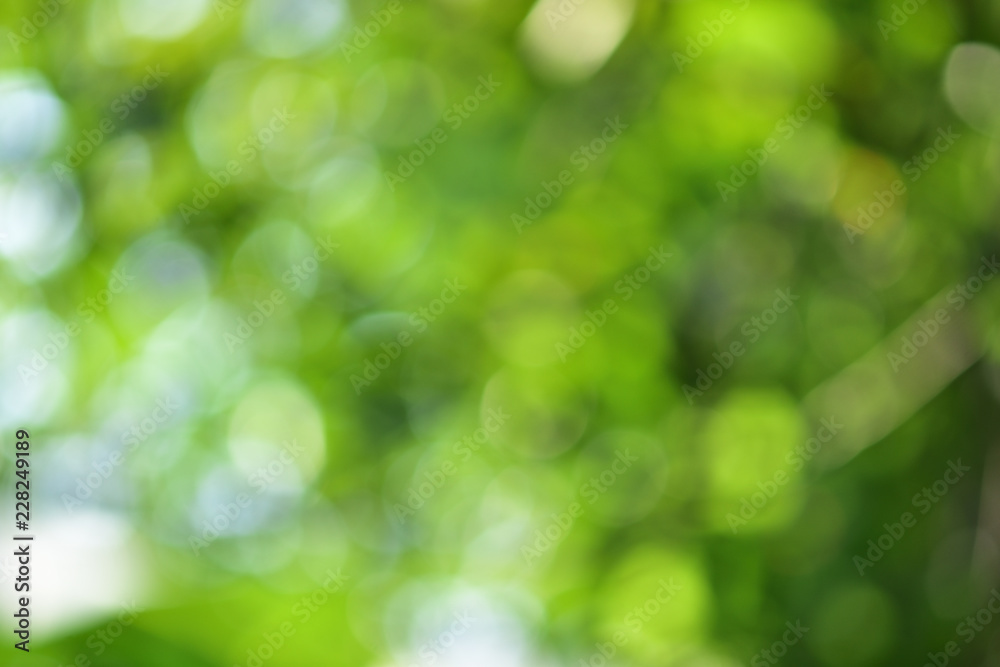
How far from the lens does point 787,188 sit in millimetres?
1046

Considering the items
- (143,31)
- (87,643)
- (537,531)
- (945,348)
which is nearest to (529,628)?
(537,531)

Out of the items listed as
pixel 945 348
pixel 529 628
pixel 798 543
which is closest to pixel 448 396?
pixel 529 628

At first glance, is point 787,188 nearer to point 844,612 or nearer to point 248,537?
point 844,612

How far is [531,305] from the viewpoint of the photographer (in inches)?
43.9

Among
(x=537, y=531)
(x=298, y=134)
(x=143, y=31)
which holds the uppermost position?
(x=143, y=31)

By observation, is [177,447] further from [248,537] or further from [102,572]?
[102,572]

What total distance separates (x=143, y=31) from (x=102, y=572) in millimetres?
749

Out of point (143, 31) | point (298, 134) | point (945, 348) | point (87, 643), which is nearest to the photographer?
point (87, 643)

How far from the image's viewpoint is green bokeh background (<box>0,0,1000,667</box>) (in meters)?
0.93

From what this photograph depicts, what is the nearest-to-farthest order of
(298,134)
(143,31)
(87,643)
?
(87,643) < (143,31) < (298,134)

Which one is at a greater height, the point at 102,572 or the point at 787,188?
the point at 787,188

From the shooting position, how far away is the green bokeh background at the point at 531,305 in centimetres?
93

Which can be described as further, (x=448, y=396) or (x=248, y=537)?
(x=448, y=396)

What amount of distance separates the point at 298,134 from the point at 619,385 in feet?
1.79
